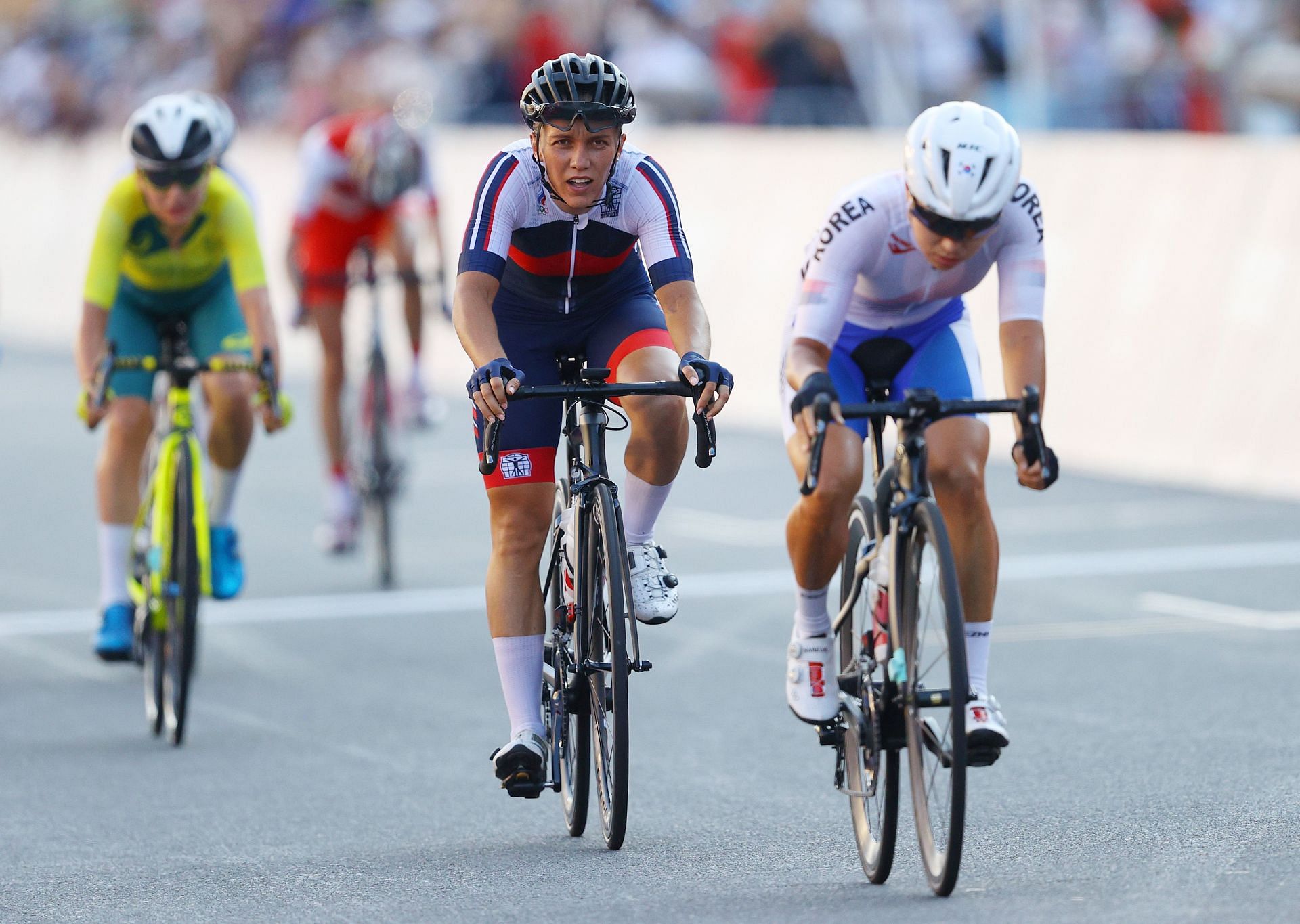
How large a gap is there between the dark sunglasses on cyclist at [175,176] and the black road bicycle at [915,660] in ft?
11.1

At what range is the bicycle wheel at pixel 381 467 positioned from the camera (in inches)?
446

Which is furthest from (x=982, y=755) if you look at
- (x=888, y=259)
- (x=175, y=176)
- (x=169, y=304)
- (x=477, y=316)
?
(x=169, y=304)

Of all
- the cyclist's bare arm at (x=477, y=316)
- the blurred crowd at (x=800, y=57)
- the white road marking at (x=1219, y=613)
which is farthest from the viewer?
the blurred crowd at (x=800, y=57)

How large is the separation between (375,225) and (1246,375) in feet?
17.1

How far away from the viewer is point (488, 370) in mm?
5879

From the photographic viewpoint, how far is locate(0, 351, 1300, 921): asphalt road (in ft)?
19.3

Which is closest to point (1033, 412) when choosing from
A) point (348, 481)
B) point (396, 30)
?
point (348, 481)

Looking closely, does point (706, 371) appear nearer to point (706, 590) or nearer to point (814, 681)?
point (814, 681)

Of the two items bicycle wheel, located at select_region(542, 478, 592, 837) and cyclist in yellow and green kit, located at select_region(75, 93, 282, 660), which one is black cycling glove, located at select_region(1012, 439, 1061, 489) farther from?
cyclist in yellow and green kit, located at select_region(75, 93, 282, 660)

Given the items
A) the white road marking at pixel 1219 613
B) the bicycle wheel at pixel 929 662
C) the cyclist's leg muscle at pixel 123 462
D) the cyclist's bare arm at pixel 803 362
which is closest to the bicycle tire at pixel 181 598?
the cyclist's leg muscle at pixel 123 462

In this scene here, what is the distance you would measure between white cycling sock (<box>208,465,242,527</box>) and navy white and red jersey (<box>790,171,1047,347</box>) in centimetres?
348

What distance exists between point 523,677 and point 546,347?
3.04 ft

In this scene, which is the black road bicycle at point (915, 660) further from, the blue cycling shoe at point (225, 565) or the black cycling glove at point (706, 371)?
the blue cycling shoe at point (225, 565)

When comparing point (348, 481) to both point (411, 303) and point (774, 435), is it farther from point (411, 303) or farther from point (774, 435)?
point (774, 435)
